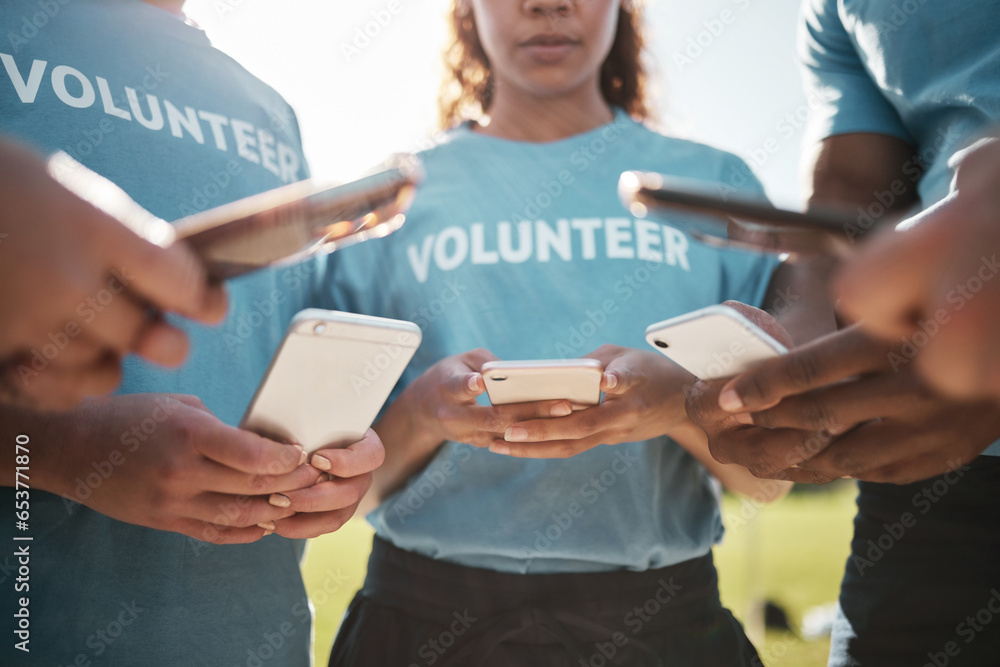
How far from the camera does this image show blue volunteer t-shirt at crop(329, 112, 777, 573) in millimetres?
1608

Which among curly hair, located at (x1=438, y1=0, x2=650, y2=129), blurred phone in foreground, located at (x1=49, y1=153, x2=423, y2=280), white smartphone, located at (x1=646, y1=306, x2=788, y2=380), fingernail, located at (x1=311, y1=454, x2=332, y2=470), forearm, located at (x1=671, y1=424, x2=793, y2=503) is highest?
curly hair, located at (x1=438, y1=0, x2=650, y2=129)

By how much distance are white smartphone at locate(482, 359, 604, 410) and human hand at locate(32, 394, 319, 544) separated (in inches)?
15.2

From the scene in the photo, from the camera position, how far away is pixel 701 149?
1.98 m

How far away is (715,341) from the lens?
1.14 metres

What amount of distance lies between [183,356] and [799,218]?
0.91 m

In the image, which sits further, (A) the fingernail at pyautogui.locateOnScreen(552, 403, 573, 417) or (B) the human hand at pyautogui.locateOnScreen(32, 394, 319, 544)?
(A) the fingernail at pyautogui.locateOnScreen(552, 403, 573, 417)

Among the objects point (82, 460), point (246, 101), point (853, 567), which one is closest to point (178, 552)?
point (82, 460)

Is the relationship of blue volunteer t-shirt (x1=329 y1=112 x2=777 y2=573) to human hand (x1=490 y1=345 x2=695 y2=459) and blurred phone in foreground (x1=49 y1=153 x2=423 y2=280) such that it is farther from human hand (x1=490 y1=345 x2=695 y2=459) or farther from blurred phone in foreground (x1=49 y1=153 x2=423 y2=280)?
blurred phone in foreground (x1=49 y1=153 x2=423 y2=280)

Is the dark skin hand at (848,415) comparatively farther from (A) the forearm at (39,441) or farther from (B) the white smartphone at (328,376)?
(A) the forearm at (39,441)

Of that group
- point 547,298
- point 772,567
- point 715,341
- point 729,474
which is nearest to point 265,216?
point 715,341

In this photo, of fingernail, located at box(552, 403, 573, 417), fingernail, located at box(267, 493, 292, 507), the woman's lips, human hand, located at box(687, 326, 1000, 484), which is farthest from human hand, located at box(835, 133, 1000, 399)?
the woman's lips

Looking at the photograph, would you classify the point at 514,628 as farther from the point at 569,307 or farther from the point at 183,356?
the point at 183,356

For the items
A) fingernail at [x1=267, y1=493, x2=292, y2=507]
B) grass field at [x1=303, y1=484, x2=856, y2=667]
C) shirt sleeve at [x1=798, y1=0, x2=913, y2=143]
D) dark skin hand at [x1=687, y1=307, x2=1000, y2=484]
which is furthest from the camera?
grass field at [x1=303, y1=484, x2=856, y2=667]

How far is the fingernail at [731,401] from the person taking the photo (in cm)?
110
